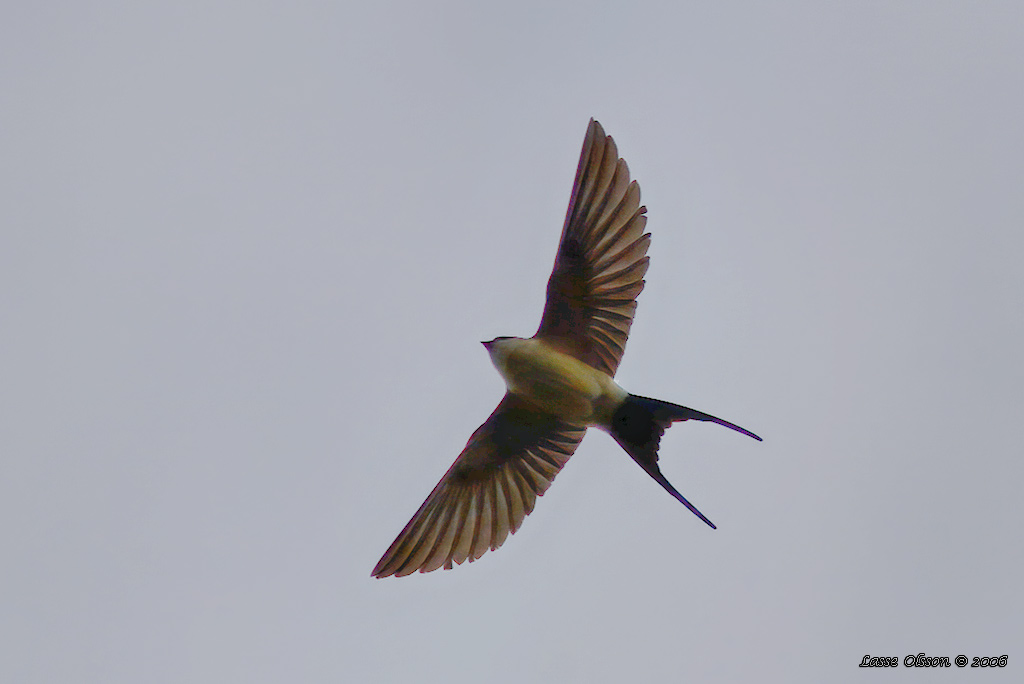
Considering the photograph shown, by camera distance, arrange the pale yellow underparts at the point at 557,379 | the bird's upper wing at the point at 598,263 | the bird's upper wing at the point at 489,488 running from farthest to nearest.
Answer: the bird's upper wing at the point at 489,488, the pale yellow underparts at the point at 557,379, the bird's upper wing at the point at 598,263

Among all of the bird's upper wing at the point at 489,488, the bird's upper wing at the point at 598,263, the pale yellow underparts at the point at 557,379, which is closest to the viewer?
the bird's upper wing at the point at 598,263

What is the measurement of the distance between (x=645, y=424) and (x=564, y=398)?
1.20ft

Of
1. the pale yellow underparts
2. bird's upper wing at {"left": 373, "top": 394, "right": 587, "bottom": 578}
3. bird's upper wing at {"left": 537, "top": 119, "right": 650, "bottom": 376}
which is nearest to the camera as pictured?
bird's upper wing at {"left": 537, "top": 119, "right": 650, "bottom": 376}

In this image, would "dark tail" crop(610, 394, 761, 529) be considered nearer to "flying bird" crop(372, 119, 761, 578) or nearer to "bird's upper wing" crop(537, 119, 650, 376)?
"flying bird" crop(372, 119, 761, 578)

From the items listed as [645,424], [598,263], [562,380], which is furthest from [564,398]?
[598,263]

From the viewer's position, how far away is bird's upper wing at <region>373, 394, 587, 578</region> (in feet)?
15.2

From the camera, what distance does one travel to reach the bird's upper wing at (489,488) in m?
4.63

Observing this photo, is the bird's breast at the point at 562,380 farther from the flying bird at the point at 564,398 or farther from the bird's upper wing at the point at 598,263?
the bird's upper wing at the point at 598,263

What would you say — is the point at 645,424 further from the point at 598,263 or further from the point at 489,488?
the point at 489,488

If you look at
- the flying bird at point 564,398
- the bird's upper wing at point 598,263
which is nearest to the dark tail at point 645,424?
the flying bird at point 564,398

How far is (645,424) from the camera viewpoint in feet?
14.2

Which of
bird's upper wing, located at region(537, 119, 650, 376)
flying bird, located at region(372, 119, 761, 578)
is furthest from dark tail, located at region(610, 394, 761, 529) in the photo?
bird's upper wing, located at region(537, 119, 650, 376)

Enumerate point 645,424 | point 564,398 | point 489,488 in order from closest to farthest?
point 645,424, point 564,398, point 489,488

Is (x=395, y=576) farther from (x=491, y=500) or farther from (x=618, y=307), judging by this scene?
(x=618, y=307)
